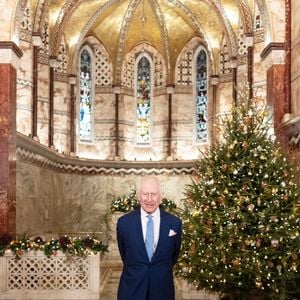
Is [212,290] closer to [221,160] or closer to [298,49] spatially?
[221,160]

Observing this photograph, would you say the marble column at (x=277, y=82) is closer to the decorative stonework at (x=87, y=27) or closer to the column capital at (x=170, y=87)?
the decorative stonework at (x=87, y=27)

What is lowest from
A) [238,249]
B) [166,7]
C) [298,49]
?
[238,249]

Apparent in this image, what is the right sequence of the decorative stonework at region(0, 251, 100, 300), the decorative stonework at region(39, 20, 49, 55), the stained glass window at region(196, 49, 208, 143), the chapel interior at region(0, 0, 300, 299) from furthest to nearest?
the stained glass window at region(196, 49, 208, 143) < the decorative stonework at region(39, 20, 49, 55) < the chapel interior at region(0, 0, 300, 299) < the decorative stonework at region(0, 251, 100, 300)

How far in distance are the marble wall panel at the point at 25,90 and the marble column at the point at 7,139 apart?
4380 mm

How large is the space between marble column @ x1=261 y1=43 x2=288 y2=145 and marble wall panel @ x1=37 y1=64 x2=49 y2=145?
785cm

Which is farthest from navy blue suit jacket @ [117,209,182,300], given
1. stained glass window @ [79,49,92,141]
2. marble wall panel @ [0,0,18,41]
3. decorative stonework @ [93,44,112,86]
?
decorative stonework @ [93,44,112,86]

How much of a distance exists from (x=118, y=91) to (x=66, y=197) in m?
4.31

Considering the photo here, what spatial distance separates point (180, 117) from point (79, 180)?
4.23 metres

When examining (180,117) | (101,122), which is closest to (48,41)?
(101,122)

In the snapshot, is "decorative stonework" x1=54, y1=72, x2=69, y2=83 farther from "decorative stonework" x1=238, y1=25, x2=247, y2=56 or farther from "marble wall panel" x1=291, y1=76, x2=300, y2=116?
"marble wall panel" x1=291, y1=76, x2=300, y2=116

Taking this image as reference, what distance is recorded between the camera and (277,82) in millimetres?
13406

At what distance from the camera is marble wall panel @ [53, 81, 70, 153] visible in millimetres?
20609

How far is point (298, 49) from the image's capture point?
12.8 meters

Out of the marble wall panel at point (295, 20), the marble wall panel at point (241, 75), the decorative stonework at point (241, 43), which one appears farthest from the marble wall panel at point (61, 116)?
the marble wall panel at point (295, 20)
